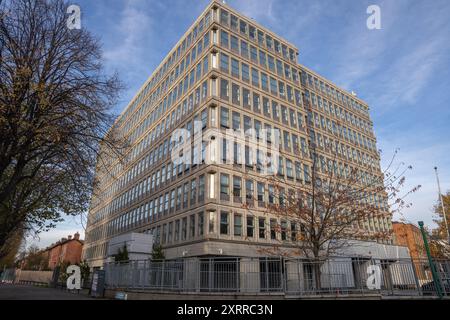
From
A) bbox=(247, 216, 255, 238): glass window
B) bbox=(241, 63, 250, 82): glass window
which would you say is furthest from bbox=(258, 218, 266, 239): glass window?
bbox=(241, 63, 250, 82): glass window

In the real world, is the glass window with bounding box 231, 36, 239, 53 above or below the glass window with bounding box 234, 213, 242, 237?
above

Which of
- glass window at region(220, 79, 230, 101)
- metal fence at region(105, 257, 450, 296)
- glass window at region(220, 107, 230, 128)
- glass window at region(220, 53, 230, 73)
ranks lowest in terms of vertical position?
metal fence at region(105, 257, 450, 296)

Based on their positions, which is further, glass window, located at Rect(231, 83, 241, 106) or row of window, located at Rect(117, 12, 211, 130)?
→ row of window, located at Rect(117, 12, 211, 130)

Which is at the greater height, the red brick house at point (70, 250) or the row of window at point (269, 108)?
the row of window at point (269, 108)

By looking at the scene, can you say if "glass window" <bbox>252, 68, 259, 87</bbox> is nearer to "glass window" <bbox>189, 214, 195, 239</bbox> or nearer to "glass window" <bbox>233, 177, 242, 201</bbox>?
"glass window" <bbox>233, 177, 242, 201</bbox>

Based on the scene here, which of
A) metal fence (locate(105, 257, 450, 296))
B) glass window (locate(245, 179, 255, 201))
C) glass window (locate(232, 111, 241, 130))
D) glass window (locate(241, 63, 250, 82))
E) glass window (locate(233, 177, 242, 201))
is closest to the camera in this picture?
metal fence (locate(105, 257, 450, 296))

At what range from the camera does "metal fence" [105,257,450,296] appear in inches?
557

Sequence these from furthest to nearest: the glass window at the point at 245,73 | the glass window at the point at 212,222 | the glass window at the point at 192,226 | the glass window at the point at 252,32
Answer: the glass window at the point at 252,32
the glass window at the point at 245,73
the glass window at the point at 192,226
the glass window at the point at 212,222

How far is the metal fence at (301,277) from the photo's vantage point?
1416 cm

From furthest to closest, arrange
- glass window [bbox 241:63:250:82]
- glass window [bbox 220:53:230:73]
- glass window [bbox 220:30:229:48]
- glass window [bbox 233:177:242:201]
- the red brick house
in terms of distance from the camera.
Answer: the red brick house < glass window [bbox 241:63:250:82] < glass window [bbox 220:30:229:48] < glass window [bbox 220:53:230:73] < glass window [bbox 233:177:242:201]

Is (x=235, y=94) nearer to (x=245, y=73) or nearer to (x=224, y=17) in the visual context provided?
(x=245, y=73)

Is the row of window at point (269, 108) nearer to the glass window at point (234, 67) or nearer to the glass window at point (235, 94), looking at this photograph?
the glass window at point (235, 94)

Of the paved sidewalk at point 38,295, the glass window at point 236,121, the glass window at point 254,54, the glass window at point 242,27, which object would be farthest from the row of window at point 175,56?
the paved sidewalk at point 38,295

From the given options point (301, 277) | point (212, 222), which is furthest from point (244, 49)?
point (301, 277)
